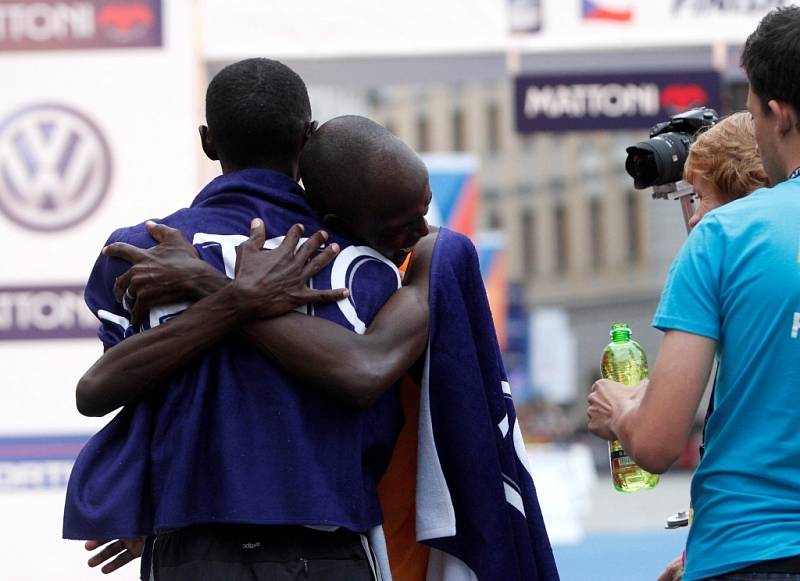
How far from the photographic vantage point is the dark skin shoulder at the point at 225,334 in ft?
8.91

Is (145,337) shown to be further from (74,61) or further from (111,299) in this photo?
(74,61)

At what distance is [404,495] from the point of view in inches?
119

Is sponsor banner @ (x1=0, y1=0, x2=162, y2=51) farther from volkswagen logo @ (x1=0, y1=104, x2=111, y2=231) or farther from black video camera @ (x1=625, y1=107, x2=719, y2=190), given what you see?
black video camera @ (x1=625, y1=107, x2=719, y2=190)

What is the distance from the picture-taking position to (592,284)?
161 ft

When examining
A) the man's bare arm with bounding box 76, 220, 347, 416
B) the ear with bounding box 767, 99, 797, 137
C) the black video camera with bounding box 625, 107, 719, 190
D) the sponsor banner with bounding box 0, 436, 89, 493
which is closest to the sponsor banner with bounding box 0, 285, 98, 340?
the sponsor banner with bounding box 0, 436, 89, 493

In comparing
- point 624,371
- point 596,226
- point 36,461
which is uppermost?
point 624,371

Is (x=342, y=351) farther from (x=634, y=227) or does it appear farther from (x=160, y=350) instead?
(x=634, y=227)

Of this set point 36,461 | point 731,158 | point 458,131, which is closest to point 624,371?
point 731,158

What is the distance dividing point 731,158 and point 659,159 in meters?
0.36

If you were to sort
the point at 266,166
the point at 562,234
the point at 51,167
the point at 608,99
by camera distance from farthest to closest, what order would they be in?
the point at 562,234, the point at 608,99, the point at 51,167, the point at 266,166

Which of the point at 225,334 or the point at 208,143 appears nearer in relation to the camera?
the point at 225,334

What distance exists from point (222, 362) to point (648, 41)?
5.14 metres

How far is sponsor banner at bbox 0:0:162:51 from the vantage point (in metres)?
7.32

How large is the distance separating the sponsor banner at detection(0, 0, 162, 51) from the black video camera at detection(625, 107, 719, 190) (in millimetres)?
4382
